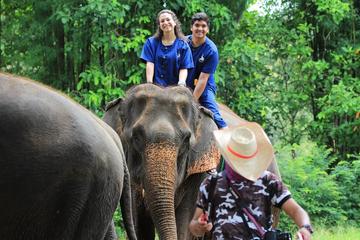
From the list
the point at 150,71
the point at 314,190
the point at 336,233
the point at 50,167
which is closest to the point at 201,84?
the point at 150,71

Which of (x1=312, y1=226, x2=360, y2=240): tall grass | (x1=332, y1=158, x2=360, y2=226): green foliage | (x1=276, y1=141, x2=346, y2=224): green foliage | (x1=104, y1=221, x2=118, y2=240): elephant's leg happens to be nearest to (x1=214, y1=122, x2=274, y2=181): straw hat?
(x1=104, y1=221, x2=118, y2=240): elephant's leg

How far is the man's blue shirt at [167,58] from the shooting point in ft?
28.0

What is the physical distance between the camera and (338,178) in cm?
1401

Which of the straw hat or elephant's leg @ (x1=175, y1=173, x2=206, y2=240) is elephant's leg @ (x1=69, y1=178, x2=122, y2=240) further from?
elephant's leg @ (x1=175, y1=173, x2=206, y2=240)

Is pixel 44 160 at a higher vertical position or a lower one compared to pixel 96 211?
higher

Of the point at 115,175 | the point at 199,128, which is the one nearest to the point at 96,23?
the point at 199,128

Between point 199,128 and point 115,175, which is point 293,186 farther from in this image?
point 115,175

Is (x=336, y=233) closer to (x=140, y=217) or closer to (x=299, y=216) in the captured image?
(x=140, y=217)

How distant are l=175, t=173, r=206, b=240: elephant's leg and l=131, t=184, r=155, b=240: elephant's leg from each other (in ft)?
0.92

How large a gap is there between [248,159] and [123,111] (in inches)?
160

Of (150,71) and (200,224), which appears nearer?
(200,224)

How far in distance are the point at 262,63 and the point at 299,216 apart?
33.6 feet

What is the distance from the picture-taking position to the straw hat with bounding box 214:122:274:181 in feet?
15.4

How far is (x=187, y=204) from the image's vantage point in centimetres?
897
